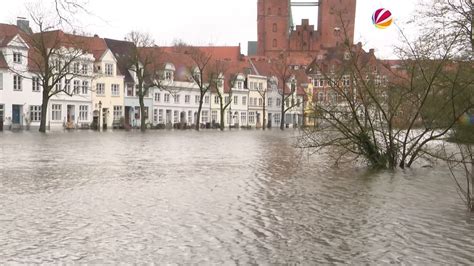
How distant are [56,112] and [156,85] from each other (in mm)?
12692

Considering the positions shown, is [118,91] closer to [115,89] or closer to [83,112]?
[115,89]

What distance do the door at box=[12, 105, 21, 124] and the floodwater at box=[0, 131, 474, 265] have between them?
1898 inches

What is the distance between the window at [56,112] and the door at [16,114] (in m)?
4.75

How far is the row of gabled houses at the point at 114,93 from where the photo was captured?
61750 mm

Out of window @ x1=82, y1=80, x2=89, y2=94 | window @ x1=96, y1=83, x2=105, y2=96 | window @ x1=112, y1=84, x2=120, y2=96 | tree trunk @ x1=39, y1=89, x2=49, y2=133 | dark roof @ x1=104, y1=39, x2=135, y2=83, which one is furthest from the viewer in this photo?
dark roof @ x1=104, y1=39, x2=135, y2=83

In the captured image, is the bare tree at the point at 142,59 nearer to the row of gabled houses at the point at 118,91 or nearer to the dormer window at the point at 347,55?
the row of gabled houses at the point at 118,91

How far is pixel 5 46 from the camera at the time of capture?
6066cm

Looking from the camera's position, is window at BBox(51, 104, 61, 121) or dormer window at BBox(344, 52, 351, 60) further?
window at BBox(51, 104, 61, 121)

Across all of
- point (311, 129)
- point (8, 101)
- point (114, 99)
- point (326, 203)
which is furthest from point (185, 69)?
point (326, 203)

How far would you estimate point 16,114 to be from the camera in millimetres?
62875

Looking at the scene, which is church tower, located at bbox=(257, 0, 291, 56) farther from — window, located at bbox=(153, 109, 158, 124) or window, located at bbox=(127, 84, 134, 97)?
window, located at bbox=(127, 84, 134, 97)

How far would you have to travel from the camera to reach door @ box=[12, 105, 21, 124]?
6247 centimetres

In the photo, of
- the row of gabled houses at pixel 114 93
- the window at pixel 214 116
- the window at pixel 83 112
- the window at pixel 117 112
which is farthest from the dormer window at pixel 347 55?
the window at pixel 214 116

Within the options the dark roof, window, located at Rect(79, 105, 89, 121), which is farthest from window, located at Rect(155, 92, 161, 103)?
window, located at Rect(79, 105, 89, 121)
